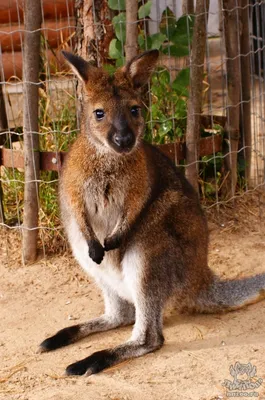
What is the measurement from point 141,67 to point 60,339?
60.9 inches

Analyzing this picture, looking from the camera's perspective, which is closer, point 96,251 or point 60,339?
point 96,251

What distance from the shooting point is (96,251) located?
3799 millimetres

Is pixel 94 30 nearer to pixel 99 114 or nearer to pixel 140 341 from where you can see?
pixel 99 114

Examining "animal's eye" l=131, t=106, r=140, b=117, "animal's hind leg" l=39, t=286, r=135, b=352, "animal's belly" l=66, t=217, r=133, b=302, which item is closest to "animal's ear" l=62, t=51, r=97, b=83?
"animal's eye" l=131, t=106, r=140, b=117

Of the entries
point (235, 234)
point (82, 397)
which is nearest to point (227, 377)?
point (82, 397)

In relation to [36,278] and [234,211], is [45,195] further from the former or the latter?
[234,211]

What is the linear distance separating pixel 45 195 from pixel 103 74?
1713 mm

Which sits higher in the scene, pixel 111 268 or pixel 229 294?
pixel 111 268

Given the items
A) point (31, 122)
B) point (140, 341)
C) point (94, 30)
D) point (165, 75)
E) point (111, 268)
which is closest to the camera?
point (140, 341)

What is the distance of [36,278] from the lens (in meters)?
4.88

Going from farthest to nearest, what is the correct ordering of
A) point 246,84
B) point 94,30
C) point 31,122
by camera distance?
1. point 246,84
2. point 94,30
3. point 31,122
